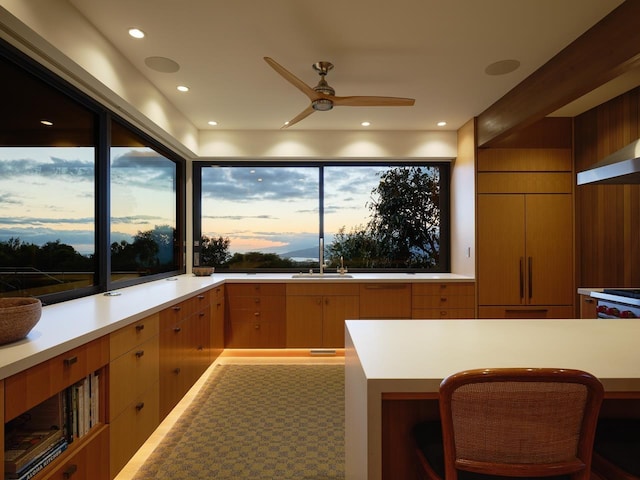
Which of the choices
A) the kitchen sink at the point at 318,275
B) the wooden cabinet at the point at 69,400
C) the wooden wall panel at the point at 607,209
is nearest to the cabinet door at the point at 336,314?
the kitchen sink at the point at 318,275

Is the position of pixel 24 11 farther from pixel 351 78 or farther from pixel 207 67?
pixel 351 78

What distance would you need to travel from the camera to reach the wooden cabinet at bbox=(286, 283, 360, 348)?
13.3 ft

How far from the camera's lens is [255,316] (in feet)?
13.3

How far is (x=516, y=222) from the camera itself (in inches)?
155

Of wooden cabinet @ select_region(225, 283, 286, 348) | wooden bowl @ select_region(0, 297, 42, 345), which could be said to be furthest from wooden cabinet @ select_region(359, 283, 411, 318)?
wooden bowl @ select_region(0, 297, 42, 345)

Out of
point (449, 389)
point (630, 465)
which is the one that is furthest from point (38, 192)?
point (630, 465)

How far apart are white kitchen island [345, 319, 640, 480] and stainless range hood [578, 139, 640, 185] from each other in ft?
2.66

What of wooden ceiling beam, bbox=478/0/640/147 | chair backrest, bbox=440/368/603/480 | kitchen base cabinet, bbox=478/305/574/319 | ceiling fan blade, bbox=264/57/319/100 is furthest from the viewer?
kitchen base cabinet, bbox=478/305/574/319

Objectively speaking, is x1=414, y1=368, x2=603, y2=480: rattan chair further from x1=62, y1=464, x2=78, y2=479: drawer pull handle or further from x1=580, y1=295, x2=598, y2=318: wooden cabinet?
x1=580, y1=295, x2=598, y2=318: wooden cabinet

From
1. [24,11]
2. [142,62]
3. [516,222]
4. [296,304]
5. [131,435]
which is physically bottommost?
[131,435]

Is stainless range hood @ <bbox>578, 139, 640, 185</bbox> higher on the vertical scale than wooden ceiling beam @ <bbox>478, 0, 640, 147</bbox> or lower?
lower

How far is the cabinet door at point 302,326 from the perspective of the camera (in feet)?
13.3

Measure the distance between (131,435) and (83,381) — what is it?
1.86 ft

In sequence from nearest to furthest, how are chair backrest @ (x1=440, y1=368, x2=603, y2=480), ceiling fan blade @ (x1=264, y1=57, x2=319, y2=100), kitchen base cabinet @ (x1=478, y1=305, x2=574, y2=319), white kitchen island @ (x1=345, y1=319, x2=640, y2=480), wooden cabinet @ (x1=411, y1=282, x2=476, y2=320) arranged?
chair backrest @ (x1=440, y1=368, x2=603, y2=480) < white kitchen island @ (x1=345, y1=319, x2=640, y2=480) < ceiling fan blade @ (x1=264, y1=57, x2=319, y2=100) < kitchen base cabinet @ (x1=478, y1=305, x2=574, y2=319) < wooden cabinet @ (x1=411, y1=282, x2=476, y2=320)
